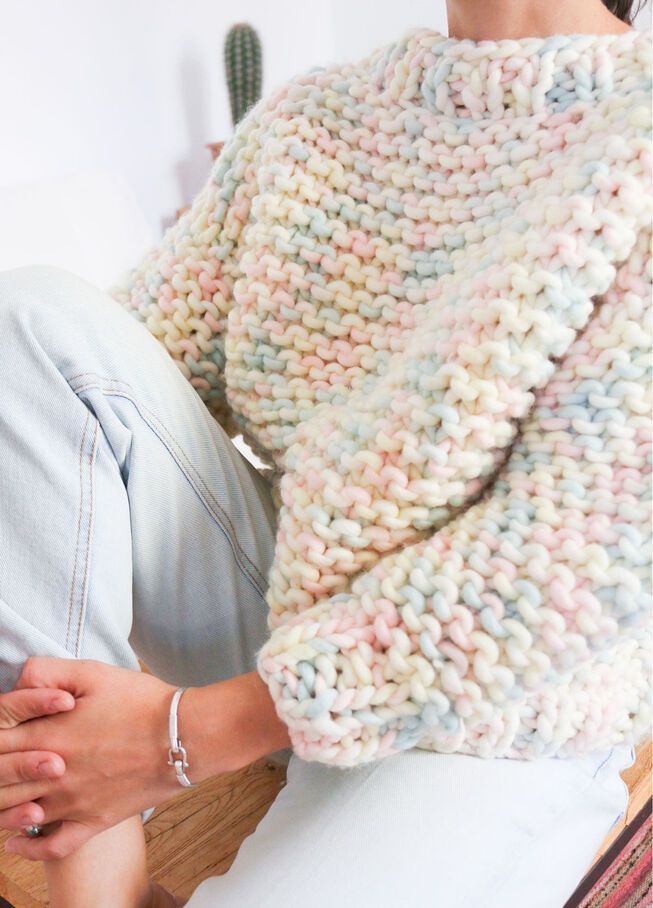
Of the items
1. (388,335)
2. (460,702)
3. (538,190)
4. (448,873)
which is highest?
(538,190)

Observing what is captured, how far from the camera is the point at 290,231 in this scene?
806 mm

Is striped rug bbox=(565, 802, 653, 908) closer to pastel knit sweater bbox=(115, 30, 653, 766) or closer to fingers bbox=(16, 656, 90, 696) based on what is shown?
pastel knit sweater bbox=(115, 30, 653, 766)

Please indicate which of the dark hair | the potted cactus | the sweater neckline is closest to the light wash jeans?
the sweater neckline

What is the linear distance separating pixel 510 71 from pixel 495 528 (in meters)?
0.37

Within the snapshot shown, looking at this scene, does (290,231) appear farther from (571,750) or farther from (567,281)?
(571,750)

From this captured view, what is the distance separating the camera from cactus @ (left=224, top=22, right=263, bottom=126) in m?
2.55

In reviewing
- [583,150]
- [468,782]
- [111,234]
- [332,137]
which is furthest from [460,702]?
[111,234]

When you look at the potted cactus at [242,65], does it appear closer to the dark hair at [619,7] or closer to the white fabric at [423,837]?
the dark hair at [619,7]

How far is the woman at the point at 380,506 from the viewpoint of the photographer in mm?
590

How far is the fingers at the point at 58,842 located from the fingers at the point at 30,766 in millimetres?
46

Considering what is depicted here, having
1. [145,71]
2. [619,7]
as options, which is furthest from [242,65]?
[619,7]

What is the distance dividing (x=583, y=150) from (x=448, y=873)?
0.53 metres

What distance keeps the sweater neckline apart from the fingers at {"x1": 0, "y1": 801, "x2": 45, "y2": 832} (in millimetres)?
648

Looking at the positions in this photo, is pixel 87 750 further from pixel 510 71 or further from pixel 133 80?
pixel 133 80
